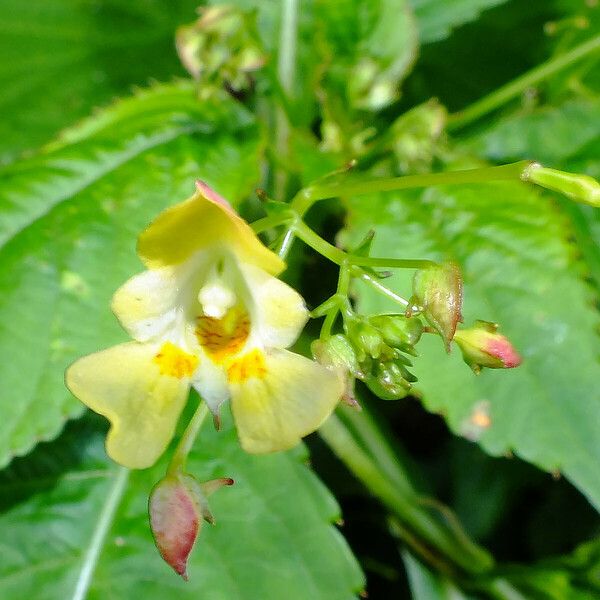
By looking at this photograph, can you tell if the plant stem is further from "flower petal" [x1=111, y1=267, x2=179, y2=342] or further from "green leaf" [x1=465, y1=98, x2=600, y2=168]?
"flower petal" [x1=111, y1=267, x2=179, y2=342]

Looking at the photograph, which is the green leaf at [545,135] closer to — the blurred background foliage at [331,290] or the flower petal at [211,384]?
the blurred background foliage at [331,290]

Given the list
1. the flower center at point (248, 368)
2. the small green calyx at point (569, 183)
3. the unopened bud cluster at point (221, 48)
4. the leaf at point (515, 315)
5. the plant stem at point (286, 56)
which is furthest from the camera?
the plant stem at point (286, 56)

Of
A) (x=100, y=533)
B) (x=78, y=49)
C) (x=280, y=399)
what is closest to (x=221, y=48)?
(x=280, y=399)

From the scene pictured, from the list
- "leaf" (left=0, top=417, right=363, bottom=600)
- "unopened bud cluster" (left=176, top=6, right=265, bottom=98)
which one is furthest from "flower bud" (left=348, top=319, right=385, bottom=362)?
"unopened bud cluster" (left=176, top=6, right=265, bottom=98)

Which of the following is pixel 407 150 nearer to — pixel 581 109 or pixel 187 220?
pixel 581 109

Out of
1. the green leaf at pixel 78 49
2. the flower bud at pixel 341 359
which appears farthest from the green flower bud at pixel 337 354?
the green leaf at pixel 78 49

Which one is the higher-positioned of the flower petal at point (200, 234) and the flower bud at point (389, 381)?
the flower petal at point (200, 234)

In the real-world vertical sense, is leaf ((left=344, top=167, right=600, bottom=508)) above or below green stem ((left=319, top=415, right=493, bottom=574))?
above
